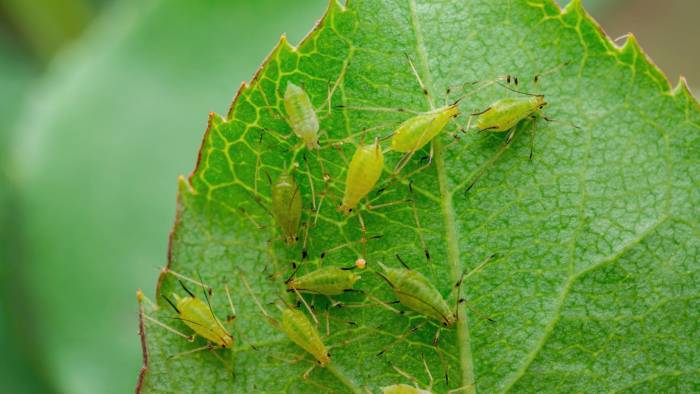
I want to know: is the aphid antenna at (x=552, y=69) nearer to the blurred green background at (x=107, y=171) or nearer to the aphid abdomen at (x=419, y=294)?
the aphid abdomen at (x=419, y=294)

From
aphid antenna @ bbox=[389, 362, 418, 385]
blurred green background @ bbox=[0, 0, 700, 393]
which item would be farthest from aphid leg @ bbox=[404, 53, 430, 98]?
blurred green background @ bbox=[0, 0, 700, 393]

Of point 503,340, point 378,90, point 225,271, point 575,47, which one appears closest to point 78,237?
point 225,271

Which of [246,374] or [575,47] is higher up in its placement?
[575,47]

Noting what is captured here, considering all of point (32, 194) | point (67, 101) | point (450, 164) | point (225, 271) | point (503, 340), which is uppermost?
point (67, 101)

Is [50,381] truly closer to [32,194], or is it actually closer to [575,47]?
[32,194]

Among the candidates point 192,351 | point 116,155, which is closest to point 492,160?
point 192,351

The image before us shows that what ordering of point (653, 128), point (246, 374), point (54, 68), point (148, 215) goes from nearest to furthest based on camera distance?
point (653, 128) < point (246, 374) < point (148, 215) < point (54, 68)

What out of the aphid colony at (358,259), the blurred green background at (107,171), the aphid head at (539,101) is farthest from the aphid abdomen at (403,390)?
the blurred green background at (107,171)
